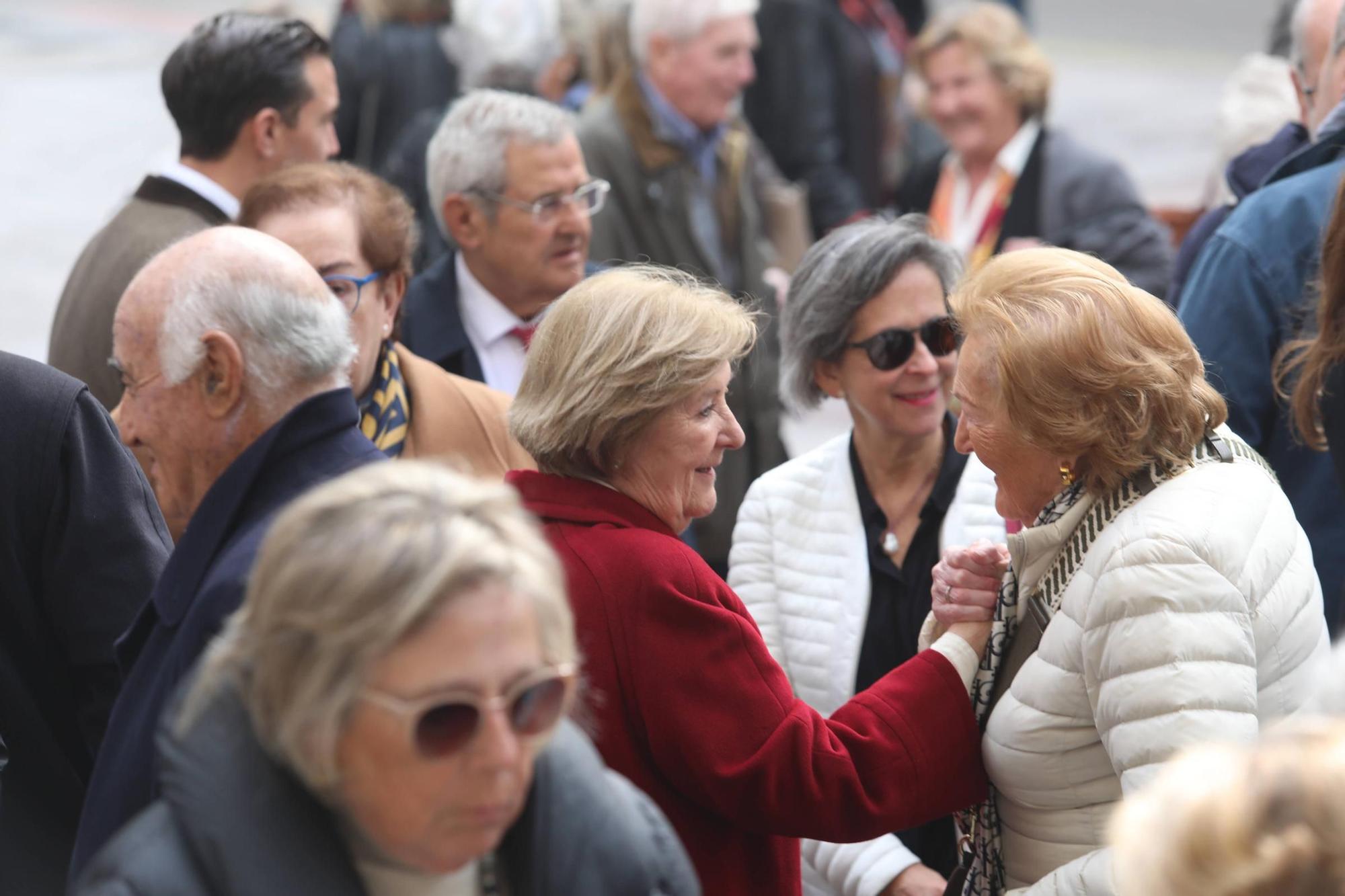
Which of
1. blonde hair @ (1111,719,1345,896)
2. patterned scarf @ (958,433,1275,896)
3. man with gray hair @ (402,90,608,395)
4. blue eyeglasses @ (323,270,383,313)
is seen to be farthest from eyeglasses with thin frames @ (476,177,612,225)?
blonde hair @ (1111,719,1345,896)

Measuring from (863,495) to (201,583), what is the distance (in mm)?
1576

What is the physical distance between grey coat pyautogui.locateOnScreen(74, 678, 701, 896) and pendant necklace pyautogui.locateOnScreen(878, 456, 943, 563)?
1548mm

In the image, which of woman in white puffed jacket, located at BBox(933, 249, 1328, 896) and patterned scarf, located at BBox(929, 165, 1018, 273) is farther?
patterned scarf, located at BBox(929, 165, 1018, 273)

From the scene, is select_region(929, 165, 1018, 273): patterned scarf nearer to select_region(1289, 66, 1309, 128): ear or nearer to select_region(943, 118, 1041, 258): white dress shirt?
select_region(943, 118, 1041, 258): white dress shirt

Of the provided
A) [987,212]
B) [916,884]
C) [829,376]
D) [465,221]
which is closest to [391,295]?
[465,221]

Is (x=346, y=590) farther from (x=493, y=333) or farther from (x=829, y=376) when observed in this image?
(x=493, y=333)

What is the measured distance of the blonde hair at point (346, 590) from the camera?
65.7 inches

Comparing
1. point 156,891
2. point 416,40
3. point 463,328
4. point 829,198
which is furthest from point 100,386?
point 829,198

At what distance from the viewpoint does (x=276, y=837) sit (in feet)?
5.61

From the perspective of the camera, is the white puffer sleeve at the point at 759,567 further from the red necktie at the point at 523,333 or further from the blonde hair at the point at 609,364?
the red necktie at the point at 523,333

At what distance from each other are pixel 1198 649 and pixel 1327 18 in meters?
2.54

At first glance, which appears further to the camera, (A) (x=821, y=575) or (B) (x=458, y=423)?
(B) (x=458, y=423)

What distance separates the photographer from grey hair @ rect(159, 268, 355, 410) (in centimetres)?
253

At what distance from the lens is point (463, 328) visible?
4266mm
